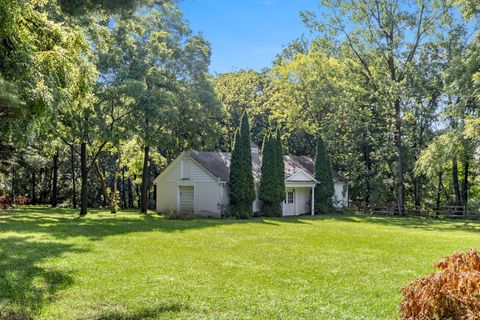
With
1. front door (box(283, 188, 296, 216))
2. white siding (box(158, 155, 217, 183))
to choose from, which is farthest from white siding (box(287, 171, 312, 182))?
white siding (box(158, 155, 217, 183))

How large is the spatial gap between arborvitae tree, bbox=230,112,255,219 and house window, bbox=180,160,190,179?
327 centimetres

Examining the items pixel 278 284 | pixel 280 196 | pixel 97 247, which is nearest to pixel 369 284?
pixel 278 284

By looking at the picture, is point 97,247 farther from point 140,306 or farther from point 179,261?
point 140,306

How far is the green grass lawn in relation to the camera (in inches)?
221

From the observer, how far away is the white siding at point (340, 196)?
1142 inches

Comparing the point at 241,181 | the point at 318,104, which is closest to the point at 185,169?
the point at 241,181

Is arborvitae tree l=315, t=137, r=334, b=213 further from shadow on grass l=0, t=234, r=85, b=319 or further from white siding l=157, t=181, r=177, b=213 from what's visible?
shadow on grass l=0, t=234, r=85, b=319

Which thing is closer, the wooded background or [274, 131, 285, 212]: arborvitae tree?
the wooded background

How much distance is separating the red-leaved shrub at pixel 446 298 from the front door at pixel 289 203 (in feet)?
73.7

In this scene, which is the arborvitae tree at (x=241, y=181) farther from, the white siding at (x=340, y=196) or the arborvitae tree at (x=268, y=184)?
the white siding at (x=340, y=196)

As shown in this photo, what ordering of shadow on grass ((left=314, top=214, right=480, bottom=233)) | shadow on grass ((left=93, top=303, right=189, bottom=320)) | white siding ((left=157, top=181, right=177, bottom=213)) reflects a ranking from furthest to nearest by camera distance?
white siding ((left=157, top=181, right=177, bottom=213)), shadow on grass ((left=314, top=214, right=480, bottom=233)), shadow on grass ((left=93, top=303, right=189, bottom=320))

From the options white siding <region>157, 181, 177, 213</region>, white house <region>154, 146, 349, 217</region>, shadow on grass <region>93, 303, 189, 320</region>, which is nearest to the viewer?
shadow on grass <region>93, 303, 189, 320</region>

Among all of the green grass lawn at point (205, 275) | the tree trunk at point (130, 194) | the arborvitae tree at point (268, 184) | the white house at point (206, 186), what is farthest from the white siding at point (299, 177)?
the tree trunk at point (130, 194)

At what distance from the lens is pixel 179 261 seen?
892 cm
